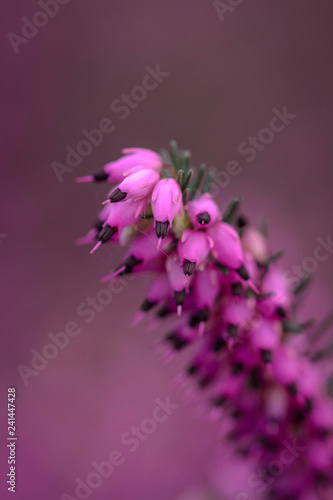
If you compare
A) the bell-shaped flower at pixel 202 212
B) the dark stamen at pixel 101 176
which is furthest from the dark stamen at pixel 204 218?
the dark stamen at pixel 101 176

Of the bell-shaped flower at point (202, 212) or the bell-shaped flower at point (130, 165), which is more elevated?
the bell-shaped flower at point (130, 165)

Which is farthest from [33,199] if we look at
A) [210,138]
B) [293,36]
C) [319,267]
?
[293,36]

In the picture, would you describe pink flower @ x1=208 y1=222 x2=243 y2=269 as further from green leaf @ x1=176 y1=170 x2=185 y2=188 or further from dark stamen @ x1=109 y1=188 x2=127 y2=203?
dark stamen @ x1=109 y1=188 x2=127 y2=203

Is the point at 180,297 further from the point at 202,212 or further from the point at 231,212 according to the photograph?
the point at 231,212

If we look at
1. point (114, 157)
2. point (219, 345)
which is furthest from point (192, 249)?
point (114, 157)

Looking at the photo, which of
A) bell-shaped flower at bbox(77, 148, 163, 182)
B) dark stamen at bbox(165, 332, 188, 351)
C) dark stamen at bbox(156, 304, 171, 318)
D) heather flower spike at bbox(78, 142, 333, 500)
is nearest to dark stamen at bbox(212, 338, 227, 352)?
heather flower spike at bbox(78, 142, 333, 500)

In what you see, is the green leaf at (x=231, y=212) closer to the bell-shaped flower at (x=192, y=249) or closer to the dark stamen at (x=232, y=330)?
the bell-shaped flower at (x=192, y=249)
